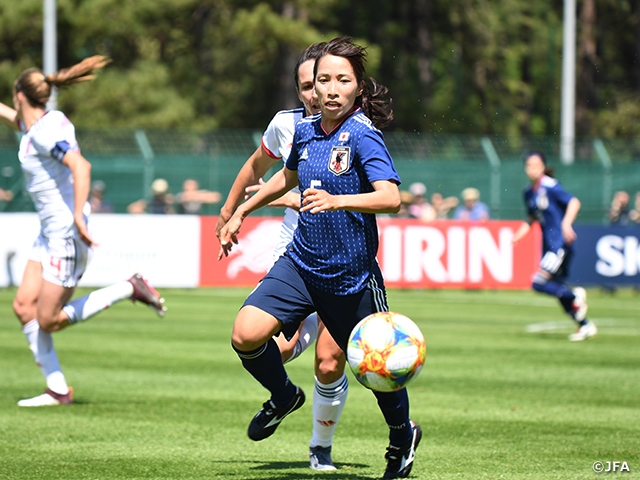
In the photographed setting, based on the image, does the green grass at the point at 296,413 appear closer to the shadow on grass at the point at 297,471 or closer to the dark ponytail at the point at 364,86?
the shadow on grass at the point at 297,471

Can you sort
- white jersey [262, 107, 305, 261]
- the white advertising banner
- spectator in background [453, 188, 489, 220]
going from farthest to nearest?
spectator in background [453, 188, 489, 220], the white advertising banner, white jersey [262, 107, 305, 261]

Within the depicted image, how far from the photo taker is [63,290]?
880 centimetres

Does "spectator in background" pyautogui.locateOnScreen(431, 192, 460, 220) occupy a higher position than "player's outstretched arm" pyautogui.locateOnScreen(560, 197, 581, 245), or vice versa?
"player's outstretched arm" pyautogui.locateOnScreen(560, 197, 581, 245)

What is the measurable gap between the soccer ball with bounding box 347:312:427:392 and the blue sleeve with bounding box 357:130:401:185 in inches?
26.4

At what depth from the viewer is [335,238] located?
19.1 feet

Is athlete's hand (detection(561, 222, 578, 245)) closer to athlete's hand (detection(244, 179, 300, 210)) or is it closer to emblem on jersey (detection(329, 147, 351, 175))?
athlete's hand (detection(244, 179, 300, 210))

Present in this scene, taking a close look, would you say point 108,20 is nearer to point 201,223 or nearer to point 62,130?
point 201,223

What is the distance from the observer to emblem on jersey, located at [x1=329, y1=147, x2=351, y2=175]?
225 inches

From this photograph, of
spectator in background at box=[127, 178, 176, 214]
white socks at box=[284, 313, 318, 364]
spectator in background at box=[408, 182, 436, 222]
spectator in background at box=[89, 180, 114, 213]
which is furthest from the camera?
spectator in background at box=[408, 182, 436, 222]

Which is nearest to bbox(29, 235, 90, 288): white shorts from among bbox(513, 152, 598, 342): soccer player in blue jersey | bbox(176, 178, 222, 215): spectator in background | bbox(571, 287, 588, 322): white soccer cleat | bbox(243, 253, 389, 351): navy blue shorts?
bbox(243, 253, 389, 351): navy blue shorts

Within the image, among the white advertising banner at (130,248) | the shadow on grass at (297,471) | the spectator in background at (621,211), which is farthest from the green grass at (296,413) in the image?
the spectator in background at (621,211)

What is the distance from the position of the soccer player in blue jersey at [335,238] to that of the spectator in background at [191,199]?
18964 mm

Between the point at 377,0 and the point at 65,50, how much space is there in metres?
12.4

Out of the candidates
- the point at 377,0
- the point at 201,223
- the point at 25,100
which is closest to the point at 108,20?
the point at 377,0
